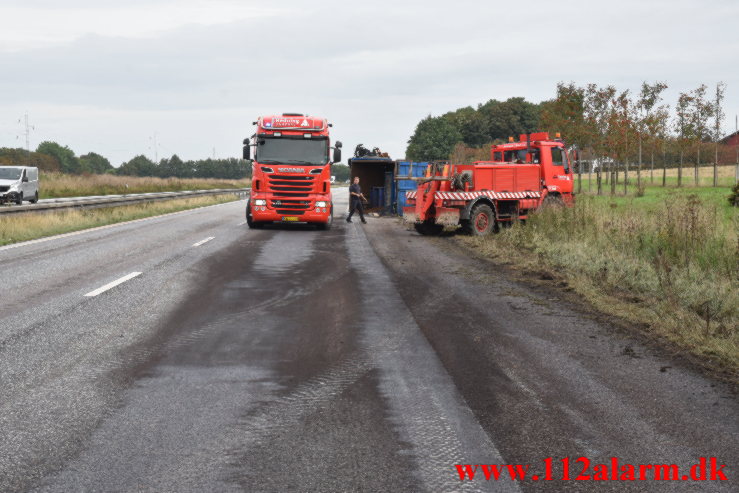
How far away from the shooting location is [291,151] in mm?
21125

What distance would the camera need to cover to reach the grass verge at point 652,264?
275 inches

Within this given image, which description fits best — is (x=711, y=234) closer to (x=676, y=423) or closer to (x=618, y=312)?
(x=618, y=312)

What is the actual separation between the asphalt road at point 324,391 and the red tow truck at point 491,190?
9619 millimetres

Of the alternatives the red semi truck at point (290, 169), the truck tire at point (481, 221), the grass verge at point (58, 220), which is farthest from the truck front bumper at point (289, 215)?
the grass verge at point (58, 220)

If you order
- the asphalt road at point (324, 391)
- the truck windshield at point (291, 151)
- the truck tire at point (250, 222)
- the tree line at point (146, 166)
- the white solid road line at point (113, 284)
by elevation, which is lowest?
the asphalt road at point (324, 391)

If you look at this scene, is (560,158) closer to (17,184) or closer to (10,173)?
(17,184)

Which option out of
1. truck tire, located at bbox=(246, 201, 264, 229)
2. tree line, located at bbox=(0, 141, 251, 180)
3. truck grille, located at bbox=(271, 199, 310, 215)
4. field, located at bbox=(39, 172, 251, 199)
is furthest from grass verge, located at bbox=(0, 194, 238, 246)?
tree line, located at bbox=(0, 141, 251, 180)

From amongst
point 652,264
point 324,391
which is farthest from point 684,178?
point 324,391

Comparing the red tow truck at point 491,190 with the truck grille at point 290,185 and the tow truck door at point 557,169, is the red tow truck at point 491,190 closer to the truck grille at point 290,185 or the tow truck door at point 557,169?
the tow truck door at point 557,169

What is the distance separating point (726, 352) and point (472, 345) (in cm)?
214

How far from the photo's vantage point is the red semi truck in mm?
20922

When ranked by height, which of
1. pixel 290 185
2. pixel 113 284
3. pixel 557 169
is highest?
pixel 557 169

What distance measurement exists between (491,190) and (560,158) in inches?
112

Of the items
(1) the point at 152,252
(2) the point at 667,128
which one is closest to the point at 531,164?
(1) the point at 152,252
